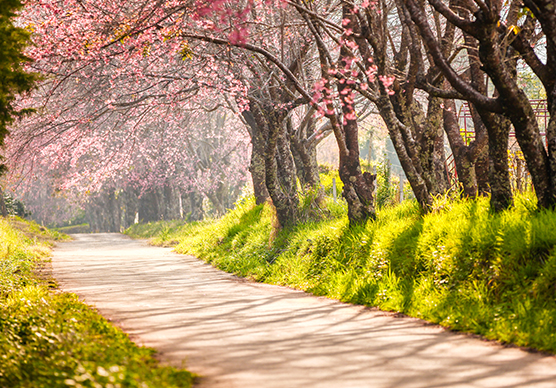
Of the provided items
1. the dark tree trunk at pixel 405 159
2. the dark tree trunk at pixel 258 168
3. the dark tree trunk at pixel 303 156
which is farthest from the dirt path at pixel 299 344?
the dark tree trunk at pixel 258 168

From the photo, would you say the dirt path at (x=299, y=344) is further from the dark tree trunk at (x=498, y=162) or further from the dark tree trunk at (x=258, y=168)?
the dark tree trunk at (x=258, y=168)

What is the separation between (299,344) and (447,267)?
2476 mm

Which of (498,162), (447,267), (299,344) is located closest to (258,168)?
(498,162)

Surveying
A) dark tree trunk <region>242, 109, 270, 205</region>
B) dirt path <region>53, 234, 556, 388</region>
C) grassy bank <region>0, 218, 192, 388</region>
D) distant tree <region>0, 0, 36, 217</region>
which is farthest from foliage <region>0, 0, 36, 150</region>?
dark tree trunk <region>242, 109, 270, 205</region>

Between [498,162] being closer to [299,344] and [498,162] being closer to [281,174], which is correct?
[299,344]

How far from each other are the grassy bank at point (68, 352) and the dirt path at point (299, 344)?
0.34 m

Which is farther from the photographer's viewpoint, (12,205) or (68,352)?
(12,205)

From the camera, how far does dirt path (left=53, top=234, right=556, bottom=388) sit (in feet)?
14.3

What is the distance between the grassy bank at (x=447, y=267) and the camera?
18.9 ft

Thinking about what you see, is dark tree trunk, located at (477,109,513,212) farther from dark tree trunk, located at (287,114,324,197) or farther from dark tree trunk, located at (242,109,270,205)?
dark tree trunk, located at (242,109,270,205)

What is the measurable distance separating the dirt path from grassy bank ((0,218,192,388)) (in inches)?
13.5

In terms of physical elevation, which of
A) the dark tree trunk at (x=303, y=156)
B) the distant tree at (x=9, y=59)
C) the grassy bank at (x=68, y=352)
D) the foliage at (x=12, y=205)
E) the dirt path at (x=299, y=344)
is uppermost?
the distant tree at (x=9, y=59)

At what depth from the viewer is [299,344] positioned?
18.0ft

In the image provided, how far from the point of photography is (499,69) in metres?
7.40
